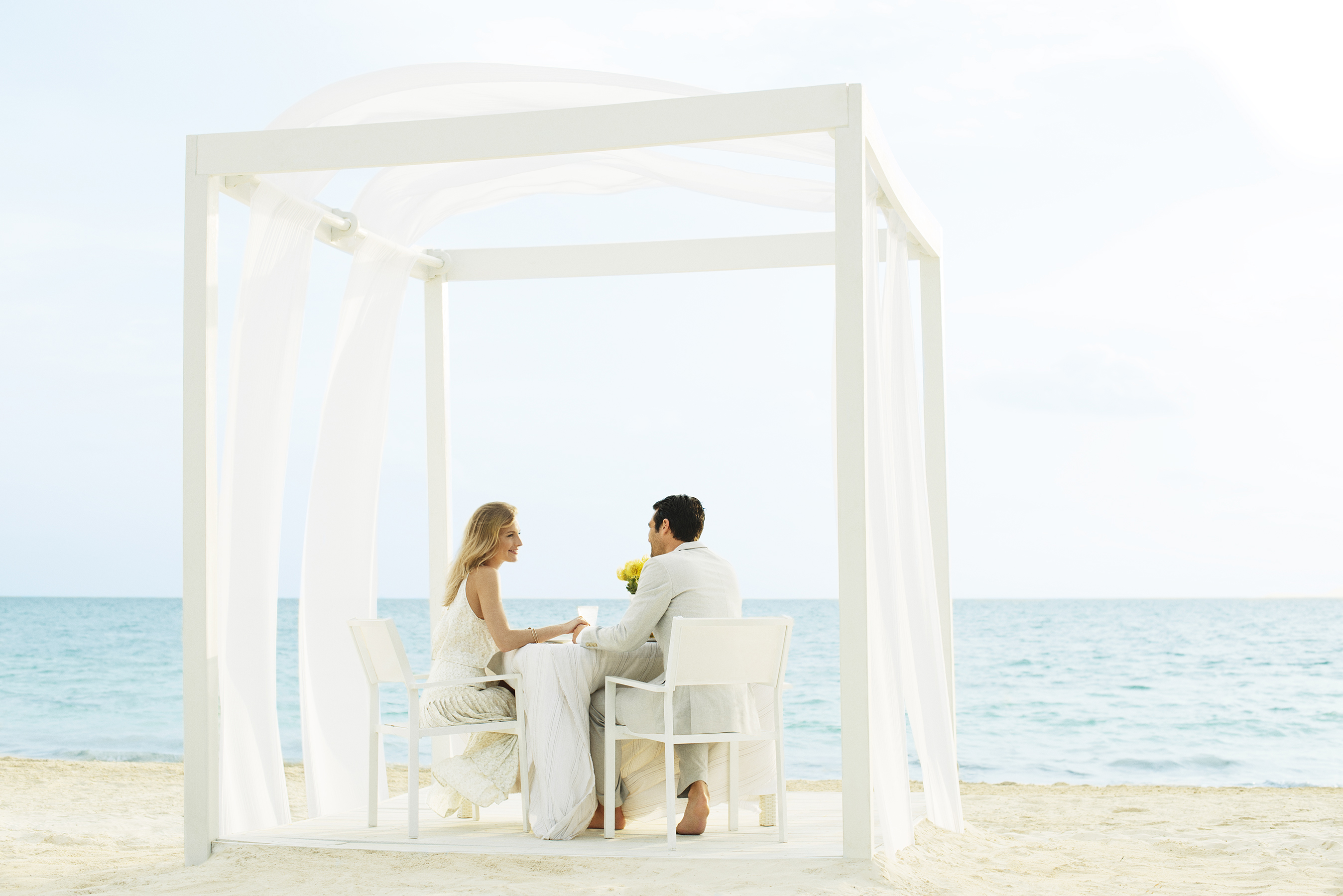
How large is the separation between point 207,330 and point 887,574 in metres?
2.43

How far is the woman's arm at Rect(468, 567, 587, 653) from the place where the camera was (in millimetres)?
4527

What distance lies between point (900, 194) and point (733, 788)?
7.27 ft

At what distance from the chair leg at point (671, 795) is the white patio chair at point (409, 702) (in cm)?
60

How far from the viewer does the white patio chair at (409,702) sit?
434 cm

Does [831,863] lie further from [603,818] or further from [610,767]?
[603,818]

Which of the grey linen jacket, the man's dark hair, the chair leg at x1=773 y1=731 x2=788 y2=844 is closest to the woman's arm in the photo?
the grey linen jacket

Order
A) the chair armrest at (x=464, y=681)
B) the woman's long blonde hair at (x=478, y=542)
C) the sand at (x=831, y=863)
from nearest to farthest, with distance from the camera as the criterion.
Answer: the sand at (x=831, y=863) < the chair armrest at (x=464, y=681) < the woman's long blonde hair at (x=478, y=542)

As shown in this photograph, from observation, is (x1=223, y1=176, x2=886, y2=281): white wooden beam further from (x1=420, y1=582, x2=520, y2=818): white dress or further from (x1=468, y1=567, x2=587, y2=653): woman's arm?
(x1=420, y1=582, x2=520, y2=818): white dress

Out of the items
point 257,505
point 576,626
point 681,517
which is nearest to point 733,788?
point 576,626

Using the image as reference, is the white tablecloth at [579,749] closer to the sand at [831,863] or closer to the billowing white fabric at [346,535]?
the sand at [831,863]

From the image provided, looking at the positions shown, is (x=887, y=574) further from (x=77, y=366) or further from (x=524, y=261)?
(x=77, y=366)

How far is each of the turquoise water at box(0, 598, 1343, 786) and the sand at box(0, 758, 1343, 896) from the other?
6524 millimetres

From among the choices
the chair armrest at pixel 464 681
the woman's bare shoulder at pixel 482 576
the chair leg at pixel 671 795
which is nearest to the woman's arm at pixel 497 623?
the woman's bare shoulder at pixel 482 576

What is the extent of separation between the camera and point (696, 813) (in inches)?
170
